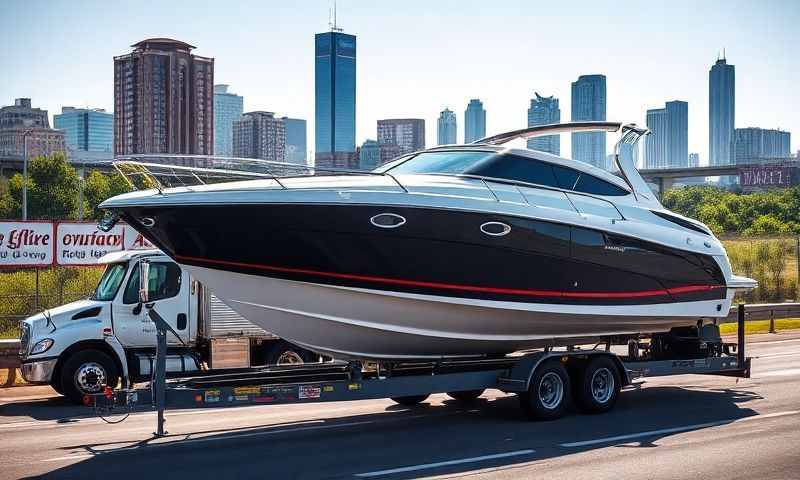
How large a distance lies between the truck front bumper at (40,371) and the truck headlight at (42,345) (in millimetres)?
163

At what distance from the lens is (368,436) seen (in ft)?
38.5

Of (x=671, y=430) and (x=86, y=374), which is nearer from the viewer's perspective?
(x=671, y=430)

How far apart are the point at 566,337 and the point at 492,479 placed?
5.01 metres

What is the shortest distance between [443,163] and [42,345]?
6586mm

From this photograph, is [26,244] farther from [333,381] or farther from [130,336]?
[333,381]

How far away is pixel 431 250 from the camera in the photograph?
11906mm

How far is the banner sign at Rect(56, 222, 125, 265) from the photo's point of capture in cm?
2027

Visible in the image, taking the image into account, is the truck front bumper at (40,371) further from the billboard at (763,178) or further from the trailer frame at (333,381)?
the billboard at (763,178)

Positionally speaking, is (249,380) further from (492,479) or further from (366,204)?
(492,479)

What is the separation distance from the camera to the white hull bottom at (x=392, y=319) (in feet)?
37.5

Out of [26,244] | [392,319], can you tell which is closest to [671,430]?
[392,319]

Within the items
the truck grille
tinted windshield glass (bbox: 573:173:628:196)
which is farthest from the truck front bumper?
tinted windshield glass (bbox: 573:173:628:196)

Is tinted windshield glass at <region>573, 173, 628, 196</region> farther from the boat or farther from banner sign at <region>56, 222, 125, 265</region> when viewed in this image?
banner sign at <region>56, 222, 125, 265</region>

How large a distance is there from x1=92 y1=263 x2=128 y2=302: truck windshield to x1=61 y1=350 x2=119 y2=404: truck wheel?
92cm
